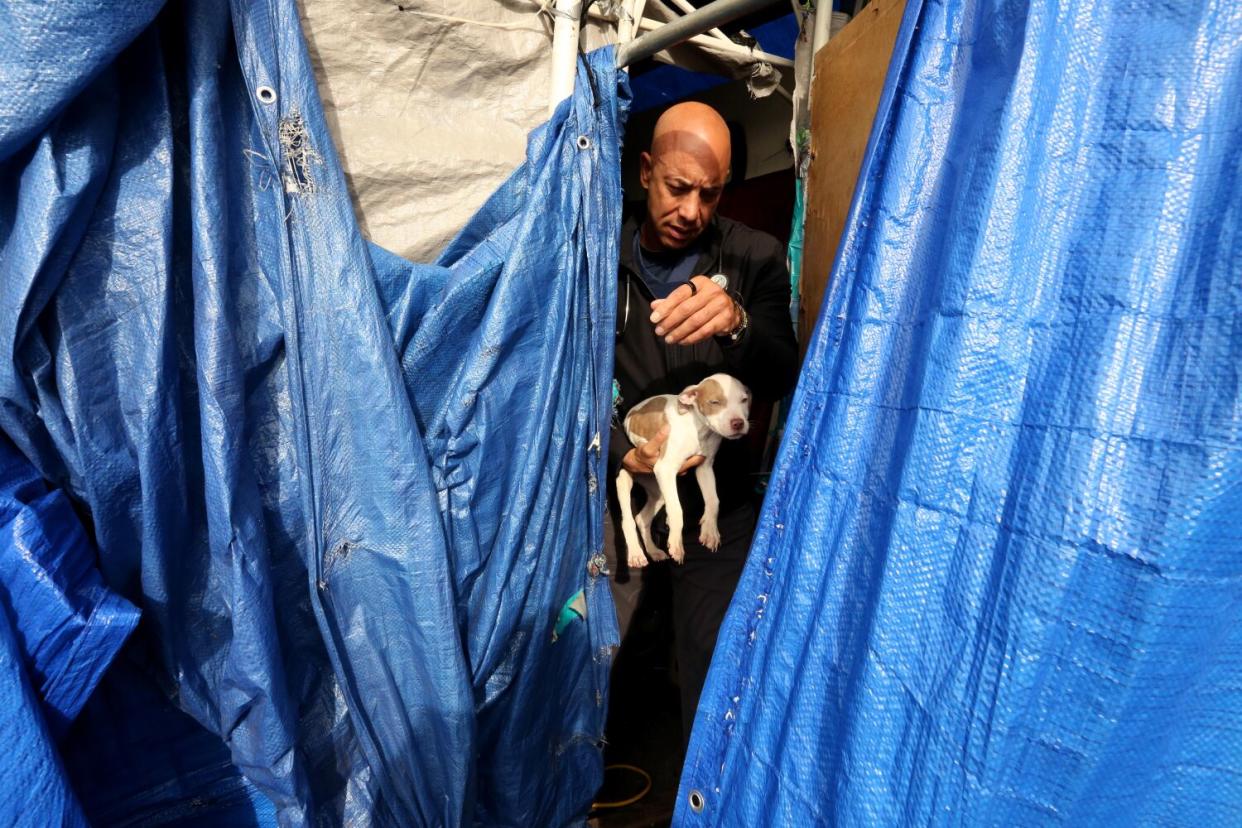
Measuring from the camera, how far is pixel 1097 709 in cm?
53

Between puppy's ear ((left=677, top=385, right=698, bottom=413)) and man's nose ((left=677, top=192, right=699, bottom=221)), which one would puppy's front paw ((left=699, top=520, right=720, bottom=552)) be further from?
man's nose ((left=677, top=192, right=699, bottom=221))

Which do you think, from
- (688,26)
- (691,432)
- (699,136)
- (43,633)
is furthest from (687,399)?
(43,633)

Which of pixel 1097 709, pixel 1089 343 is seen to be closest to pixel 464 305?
pixel 1089 343

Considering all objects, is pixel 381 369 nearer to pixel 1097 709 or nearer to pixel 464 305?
pixel 464 305

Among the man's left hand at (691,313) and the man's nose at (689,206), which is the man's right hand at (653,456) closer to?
the man's left hand at (691,313)

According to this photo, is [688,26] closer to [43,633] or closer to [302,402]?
[302,402]

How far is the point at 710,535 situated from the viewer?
146 centimetres

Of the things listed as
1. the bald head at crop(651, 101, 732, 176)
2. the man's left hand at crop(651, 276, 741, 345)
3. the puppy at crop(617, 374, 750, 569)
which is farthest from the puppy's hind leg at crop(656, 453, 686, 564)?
the bald head at crop(651, 101, 732, 176)

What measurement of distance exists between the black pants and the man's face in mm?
807

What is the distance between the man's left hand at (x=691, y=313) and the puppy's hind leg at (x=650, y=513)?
0.52 m

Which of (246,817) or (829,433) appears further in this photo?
(246,817)

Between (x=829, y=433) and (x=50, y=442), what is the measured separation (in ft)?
3.77

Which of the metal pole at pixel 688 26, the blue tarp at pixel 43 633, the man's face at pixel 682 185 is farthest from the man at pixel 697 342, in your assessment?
the blue tarp at pixel 43 633

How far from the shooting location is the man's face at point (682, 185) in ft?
4.76
